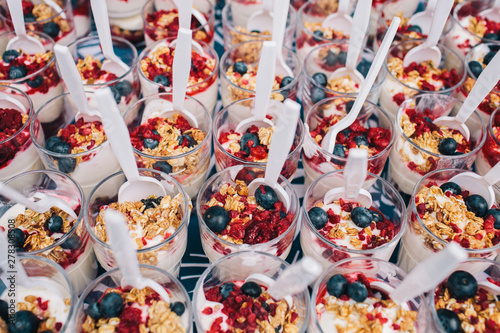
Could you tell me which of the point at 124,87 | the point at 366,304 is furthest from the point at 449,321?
the point at 124,87

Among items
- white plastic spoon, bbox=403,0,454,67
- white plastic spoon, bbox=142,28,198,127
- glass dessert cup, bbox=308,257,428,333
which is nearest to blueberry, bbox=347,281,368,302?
glass dessert cup, bbox=308,257,428,333

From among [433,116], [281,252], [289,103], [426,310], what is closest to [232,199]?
[281,252]

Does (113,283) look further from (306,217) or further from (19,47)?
(19,47)

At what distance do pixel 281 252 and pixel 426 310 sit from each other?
55 centimetres

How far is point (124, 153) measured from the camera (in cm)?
166

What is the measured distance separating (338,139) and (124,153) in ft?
3.22

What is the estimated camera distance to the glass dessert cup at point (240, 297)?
1.46m

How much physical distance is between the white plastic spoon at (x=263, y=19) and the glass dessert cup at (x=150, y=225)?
54.1 inches

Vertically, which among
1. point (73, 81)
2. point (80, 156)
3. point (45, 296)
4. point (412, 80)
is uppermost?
point (73, 81)

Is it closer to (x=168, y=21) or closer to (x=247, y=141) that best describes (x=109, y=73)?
(x=168, y=21)

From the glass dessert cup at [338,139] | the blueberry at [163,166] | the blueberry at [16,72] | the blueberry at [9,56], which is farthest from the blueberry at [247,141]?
the blueberry at [9,56]

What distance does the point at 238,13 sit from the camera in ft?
9.44

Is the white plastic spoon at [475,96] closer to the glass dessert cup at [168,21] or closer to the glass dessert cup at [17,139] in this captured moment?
the glass dessert cup at [168,21]

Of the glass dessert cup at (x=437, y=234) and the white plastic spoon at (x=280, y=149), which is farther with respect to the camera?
the glass dessert cup at (x=437, y=234)
